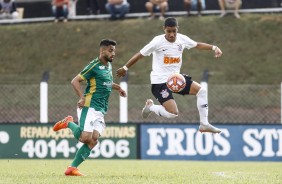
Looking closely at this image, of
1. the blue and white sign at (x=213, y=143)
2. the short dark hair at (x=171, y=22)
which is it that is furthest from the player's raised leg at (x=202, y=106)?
the blue and white sign at (x=213, y=143)

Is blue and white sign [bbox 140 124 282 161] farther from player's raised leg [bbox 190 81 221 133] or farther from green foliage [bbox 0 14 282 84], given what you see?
player's raised leg [bbox 190 81 221 133]

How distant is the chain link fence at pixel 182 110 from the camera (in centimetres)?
2678

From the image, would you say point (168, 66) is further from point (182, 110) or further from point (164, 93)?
point (182, 110)

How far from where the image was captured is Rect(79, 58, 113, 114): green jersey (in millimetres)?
15180

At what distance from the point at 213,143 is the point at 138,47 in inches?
404

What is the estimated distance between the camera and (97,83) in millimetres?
15281

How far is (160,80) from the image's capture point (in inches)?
651

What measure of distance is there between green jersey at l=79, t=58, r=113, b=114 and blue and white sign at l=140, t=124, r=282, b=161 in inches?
339

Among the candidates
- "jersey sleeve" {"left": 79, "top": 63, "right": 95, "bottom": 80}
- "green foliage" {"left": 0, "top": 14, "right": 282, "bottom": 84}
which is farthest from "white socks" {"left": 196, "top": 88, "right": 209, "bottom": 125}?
"green foliage" {"left": 0, "top": 14, "right": 282, "bottom": 84}

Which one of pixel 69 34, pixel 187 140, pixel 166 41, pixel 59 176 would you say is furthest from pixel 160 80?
pixel 69 34

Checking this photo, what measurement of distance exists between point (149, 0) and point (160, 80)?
17296 millimetres

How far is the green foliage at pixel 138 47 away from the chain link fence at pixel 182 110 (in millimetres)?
2417

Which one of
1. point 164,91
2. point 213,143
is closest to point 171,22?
point 164,91

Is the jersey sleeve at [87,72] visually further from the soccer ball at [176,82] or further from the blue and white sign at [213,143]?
the blue and white sign at [213,143]
